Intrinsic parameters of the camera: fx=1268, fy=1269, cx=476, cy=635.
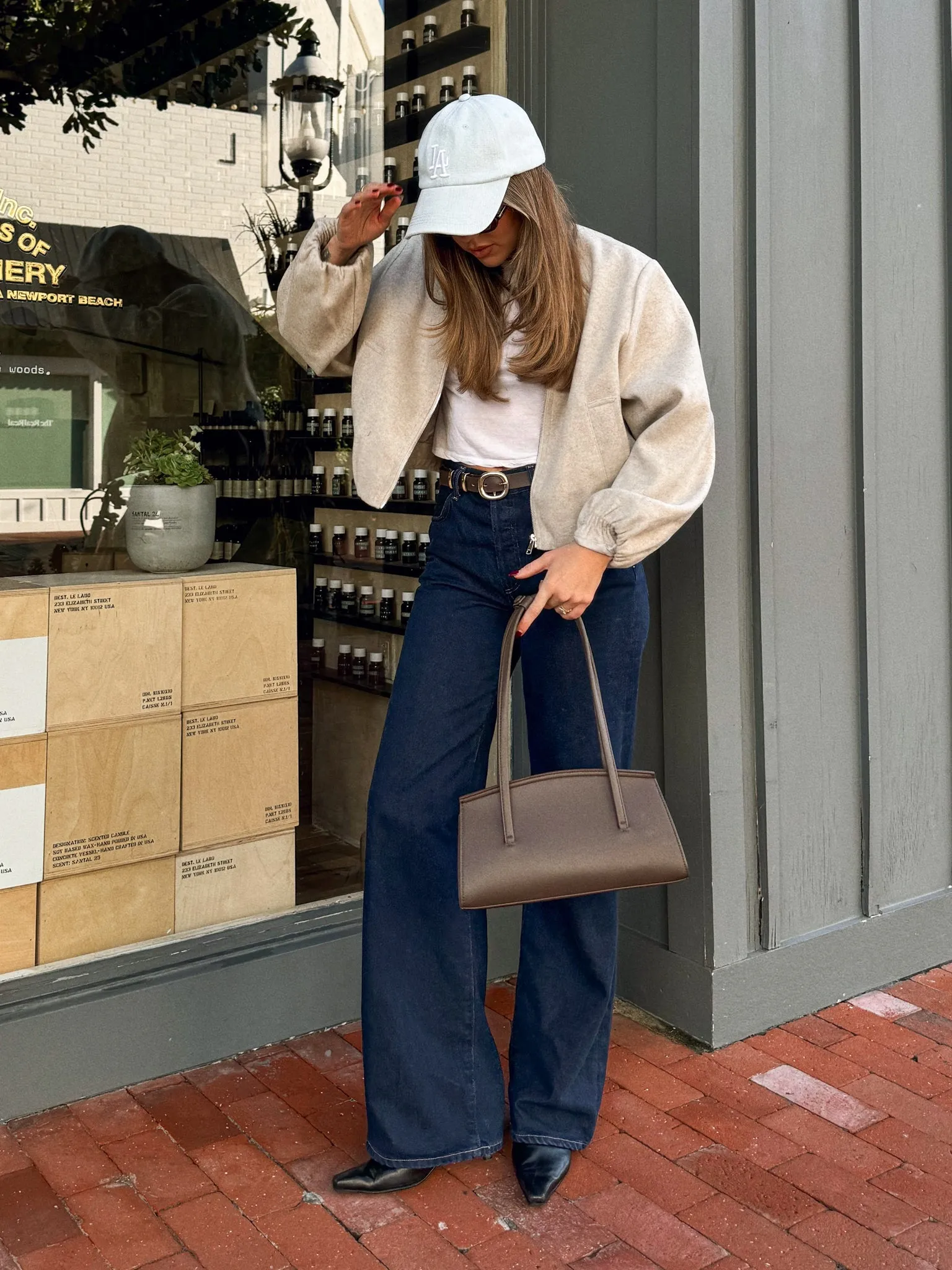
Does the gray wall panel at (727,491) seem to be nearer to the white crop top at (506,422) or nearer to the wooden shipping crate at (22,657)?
the white crop top at (506,422)

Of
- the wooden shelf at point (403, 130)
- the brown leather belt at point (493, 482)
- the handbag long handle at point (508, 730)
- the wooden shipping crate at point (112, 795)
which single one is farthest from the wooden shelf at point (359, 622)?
the wooden shelf at point (403, 130)

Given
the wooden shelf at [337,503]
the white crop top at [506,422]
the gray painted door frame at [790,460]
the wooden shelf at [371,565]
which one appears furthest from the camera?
the wooden shelf at [371,565]

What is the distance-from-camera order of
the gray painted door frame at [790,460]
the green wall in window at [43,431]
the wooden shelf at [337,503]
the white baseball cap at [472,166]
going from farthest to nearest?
the wooden shelf at [337,503], the gray painted door frame at [790,460], the green wall in window at [43,431], the white baseball cap at [472,166]

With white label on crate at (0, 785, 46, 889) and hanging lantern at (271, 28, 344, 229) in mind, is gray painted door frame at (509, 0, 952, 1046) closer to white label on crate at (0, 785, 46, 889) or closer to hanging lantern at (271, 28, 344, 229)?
hanging lantern at (271, 28, 344, 229)

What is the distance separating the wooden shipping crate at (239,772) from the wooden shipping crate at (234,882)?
0.03 meters

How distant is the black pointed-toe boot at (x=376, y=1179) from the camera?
2.32 meters

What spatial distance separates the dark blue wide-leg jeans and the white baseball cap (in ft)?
1.59

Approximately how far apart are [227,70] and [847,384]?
166 centimetres

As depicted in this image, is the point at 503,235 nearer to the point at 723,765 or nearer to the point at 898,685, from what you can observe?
the point at 723,765

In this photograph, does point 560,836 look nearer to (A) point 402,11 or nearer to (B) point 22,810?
(B) point 22,810

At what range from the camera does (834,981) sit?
321cm

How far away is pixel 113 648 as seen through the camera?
2.82 metres

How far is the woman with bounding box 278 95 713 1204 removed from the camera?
2.16 meters

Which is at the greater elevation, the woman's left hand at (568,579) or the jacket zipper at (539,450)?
the jacket zipper at (539,450)
